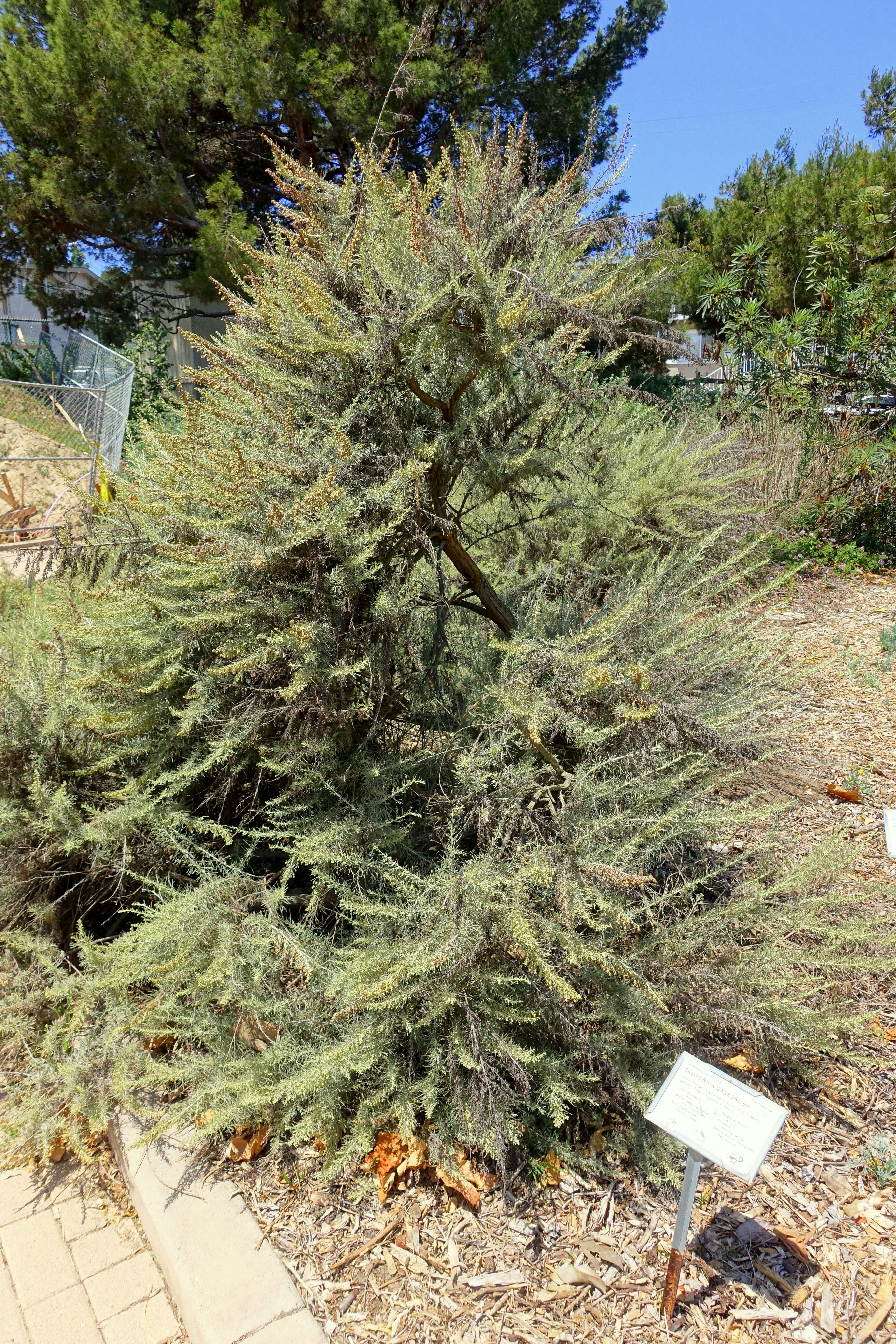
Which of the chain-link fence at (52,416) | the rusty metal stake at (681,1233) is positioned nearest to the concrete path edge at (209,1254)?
the rusty metal stake at (681,1233)

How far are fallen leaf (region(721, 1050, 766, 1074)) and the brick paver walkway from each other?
1.65 m

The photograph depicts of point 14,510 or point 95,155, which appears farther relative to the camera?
point 95,155

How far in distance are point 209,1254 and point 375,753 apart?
Result: 1.50 m

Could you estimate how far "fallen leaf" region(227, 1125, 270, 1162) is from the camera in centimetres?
245

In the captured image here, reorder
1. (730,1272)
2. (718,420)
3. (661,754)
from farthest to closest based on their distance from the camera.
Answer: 1. (718,420)
2. (661,754)
3. (730,1272)

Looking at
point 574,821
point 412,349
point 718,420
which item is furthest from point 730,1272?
point 718,420

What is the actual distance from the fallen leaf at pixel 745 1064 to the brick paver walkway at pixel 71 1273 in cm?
165

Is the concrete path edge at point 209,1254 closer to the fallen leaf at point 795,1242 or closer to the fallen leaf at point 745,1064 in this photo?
the fallen leaf at point 795,1242

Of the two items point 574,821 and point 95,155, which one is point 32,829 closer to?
point 574,821

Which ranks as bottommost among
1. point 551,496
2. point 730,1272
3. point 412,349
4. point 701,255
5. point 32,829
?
point 730,1272

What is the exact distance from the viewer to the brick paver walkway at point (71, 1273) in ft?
7.23

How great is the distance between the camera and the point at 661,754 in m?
2.80

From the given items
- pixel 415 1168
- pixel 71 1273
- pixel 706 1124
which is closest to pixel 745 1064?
pixel 706 1124

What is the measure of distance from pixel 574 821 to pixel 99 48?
12523 mm
